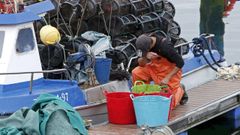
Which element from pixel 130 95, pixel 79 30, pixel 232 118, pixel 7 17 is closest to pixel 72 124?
pixel 130 95

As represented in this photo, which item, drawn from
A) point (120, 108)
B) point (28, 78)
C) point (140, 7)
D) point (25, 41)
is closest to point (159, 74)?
point (120, 108)

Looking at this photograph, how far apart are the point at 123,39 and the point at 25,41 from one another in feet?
6.10

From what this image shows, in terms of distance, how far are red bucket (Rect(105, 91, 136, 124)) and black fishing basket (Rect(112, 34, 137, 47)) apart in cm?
165

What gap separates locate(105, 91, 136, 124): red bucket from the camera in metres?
7.68

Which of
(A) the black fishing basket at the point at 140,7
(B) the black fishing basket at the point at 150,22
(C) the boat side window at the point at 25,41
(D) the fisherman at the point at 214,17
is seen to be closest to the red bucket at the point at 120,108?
(C) the boat side window at the point at 25,41

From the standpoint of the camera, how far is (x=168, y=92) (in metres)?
7.73

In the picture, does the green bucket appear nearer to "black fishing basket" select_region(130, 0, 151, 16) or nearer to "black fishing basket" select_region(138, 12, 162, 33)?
"black fishing basket" select_region(138, 12, 162, 33)

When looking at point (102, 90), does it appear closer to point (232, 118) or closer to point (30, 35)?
point (30, 35)

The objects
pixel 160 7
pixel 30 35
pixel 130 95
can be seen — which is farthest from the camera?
pixel 160 7

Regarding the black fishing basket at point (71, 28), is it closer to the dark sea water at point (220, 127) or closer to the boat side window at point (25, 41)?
the boat side window at point (25, 41)

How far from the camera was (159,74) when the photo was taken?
26.2ft

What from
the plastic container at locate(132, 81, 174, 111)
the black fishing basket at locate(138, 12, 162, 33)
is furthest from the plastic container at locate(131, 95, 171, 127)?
the black fishing basket at locate(138, 12, 162, 33)

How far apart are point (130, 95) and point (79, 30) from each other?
2.05 meters

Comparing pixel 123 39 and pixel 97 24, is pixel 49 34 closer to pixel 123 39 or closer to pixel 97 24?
pixel 97 24
